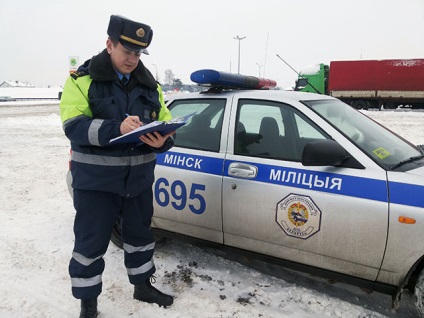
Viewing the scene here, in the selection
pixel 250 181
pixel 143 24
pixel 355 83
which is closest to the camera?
pixel 143 24

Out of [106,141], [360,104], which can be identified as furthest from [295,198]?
[360,104]

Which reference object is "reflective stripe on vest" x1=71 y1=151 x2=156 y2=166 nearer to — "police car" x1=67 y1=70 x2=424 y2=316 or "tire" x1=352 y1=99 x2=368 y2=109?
"police car" x1=67 y1=70 x2=424 y2=316

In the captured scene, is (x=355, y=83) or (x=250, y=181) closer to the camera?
(x=250, y=181)

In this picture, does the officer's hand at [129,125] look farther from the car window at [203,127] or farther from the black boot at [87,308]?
the black boot at [87,308]

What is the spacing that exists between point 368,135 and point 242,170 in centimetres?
105

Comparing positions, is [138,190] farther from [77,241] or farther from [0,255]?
[0,255]

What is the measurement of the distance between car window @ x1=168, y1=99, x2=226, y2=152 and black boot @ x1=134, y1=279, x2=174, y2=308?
1241 millimetres

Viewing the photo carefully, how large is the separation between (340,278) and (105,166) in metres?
1.85

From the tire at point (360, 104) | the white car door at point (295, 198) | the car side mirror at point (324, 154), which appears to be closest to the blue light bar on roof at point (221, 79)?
the white car door at point (295, 198)

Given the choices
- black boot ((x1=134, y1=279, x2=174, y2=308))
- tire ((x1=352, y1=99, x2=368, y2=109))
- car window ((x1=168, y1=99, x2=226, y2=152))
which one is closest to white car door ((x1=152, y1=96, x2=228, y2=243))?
car window ((x1=168, y1=99, x2=226, y2=152))

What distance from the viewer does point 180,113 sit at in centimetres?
342

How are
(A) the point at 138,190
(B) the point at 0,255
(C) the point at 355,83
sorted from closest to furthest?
1. (A) the point at 138,190
2. (B) the point at 0,255
3. (C) the point at 355,83

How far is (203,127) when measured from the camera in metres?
3.14

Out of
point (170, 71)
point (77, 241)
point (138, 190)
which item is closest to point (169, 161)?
point (138, 190)
